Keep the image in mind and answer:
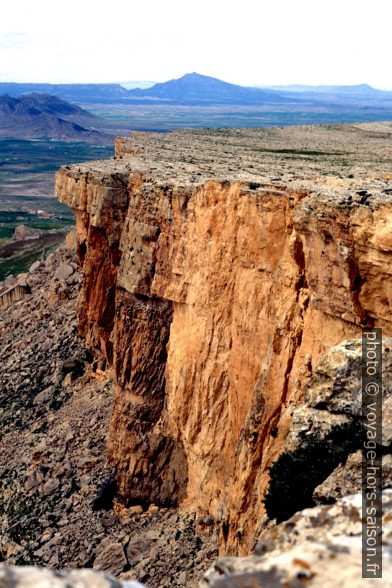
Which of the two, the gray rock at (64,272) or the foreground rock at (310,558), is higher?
the foreground rock at (310,558)

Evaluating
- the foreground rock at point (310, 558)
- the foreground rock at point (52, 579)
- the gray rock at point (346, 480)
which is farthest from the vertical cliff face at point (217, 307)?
the foreground rock at point (52, 579)

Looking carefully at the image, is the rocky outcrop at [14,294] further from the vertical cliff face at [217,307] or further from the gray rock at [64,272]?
the vertical cliff face at [217,307]

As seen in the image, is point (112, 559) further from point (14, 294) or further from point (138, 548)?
point (14, 294)

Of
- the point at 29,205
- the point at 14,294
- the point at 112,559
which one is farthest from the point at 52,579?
the point at 29,205

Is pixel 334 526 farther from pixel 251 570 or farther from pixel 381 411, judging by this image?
pixel 381 411

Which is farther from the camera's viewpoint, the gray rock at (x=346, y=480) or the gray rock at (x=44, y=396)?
the gray rock at (x=44, y=396)

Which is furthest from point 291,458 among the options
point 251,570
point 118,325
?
point 118,325
